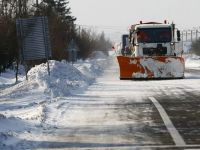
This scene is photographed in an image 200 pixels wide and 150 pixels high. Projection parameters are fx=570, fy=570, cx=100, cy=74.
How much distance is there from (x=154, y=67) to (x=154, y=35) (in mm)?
1899

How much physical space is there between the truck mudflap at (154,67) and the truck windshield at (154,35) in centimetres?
133

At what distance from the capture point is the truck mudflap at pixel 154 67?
90.8ft

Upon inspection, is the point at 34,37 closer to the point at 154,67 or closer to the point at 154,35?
the point at 154,67

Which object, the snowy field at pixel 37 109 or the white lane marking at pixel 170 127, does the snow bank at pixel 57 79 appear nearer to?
the snowy field at pixel 37 109

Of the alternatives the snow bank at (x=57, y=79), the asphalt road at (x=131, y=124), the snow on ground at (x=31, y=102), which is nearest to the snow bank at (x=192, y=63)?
the snow bank at (x=57, y=79)

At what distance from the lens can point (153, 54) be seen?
29.1 metres

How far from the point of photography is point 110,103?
15.8 metres

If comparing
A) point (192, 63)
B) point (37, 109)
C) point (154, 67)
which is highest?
point (154, 67)

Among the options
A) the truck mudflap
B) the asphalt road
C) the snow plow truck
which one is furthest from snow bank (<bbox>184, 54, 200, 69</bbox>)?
the asphalt road

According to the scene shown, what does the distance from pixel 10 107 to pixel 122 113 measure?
3790 millimetres

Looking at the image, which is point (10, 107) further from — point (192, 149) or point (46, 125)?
point (192, 149)

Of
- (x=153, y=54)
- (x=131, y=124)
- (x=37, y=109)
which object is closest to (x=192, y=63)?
(x=153, y=54)

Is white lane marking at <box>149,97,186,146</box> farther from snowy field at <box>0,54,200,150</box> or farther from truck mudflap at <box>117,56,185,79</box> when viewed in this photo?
truck mudflap at <box>117,56,185,79</box>

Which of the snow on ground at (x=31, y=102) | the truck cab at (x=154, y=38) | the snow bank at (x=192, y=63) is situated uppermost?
the truck cab at (x=154, y=38)
